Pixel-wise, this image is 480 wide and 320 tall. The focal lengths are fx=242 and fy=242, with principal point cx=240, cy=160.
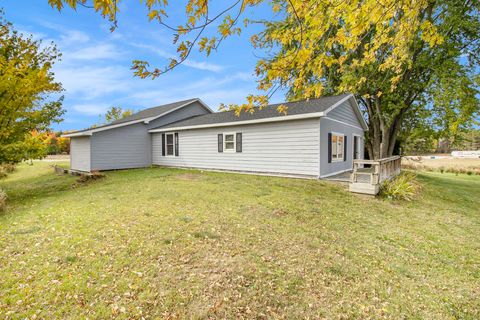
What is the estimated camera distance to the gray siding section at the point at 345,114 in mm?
11420

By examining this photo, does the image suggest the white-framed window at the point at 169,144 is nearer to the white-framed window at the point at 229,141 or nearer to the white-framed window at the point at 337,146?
the white-framed window at the point at 229,141

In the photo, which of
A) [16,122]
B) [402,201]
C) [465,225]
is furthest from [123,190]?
[465,225]

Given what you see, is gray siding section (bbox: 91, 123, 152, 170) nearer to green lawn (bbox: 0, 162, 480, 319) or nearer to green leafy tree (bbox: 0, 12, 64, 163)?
green leafy tree (bbox: 0, 12, 64, 163)

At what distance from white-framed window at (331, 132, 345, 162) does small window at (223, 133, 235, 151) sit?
4.89 meters

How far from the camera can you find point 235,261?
3.63 meters

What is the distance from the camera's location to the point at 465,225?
6.12 m

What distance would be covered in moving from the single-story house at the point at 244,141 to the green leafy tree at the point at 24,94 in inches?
126

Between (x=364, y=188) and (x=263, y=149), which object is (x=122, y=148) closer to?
(x=263, y=149)

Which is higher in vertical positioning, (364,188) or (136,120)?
(136,120)

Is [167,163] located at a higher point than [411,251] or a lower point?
higher

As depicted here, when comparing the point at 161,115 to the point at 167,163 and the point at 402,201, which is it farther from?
the point at 402,201

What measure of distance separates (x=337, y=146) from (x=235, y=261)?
998 centimetres

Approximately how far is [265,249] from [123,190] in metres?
6.30

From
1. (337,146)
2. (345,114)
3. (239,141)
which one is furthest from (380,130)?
(239,141)
